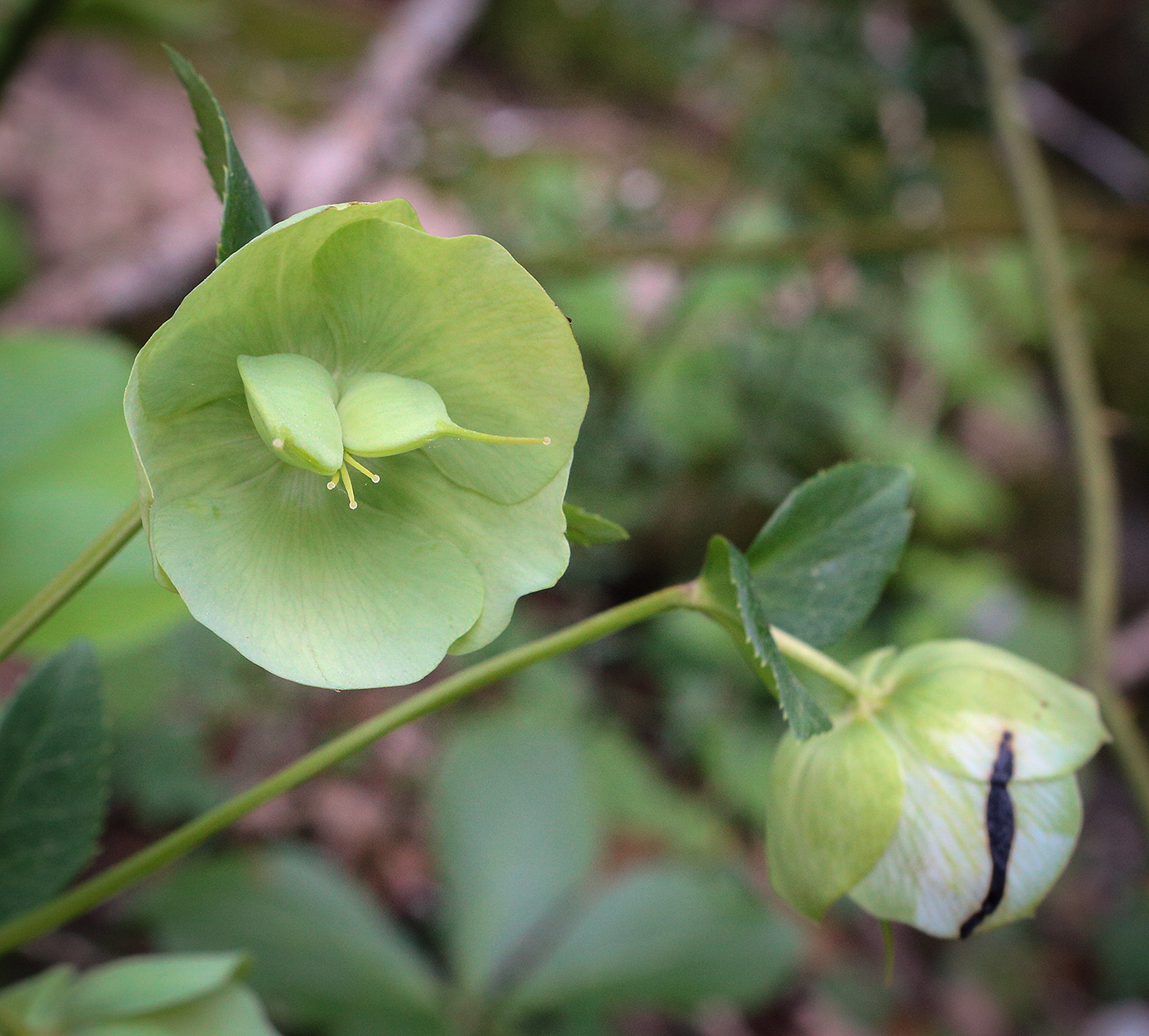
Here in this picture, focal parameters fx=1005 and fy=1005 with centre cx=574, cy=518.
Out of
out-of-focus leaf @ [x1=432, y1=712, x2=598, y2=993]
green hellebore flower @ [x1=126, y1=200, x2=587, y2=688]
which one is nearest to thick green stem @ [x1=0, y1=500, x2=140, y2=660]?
green hellebore flower @ [x1=126, y1=200, x2=587, y2=688]

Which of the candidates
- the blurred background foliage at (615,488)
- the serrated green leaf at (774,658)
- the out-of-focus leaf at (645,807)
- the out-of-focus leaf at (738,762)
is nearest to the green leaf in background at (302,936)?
the blurred background foliage at (615,488)

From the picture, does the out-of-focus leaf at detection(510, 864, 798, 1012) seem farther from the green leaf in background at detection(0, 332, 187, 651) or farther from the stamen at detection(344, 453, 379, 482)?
the stamen at detection(344, 453, 379, 482)

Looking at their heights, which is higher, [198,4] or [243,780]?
[198,4]

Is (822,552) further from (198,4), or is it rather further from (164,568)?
(198,4)

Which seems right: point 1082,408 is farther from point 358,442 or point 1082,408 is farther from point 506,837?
point 506,837

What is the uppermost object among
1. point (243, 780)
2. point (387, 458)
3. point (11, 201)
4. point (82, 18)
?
point (387, 458)

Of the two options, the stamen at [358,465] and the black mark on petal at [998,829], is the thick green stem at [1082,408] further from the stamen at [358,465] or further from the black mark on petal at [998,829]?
the stamen at [358,465]

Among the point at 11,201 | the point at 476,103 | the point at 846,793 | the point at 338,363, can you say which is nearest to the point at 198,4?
the point at 11,201
